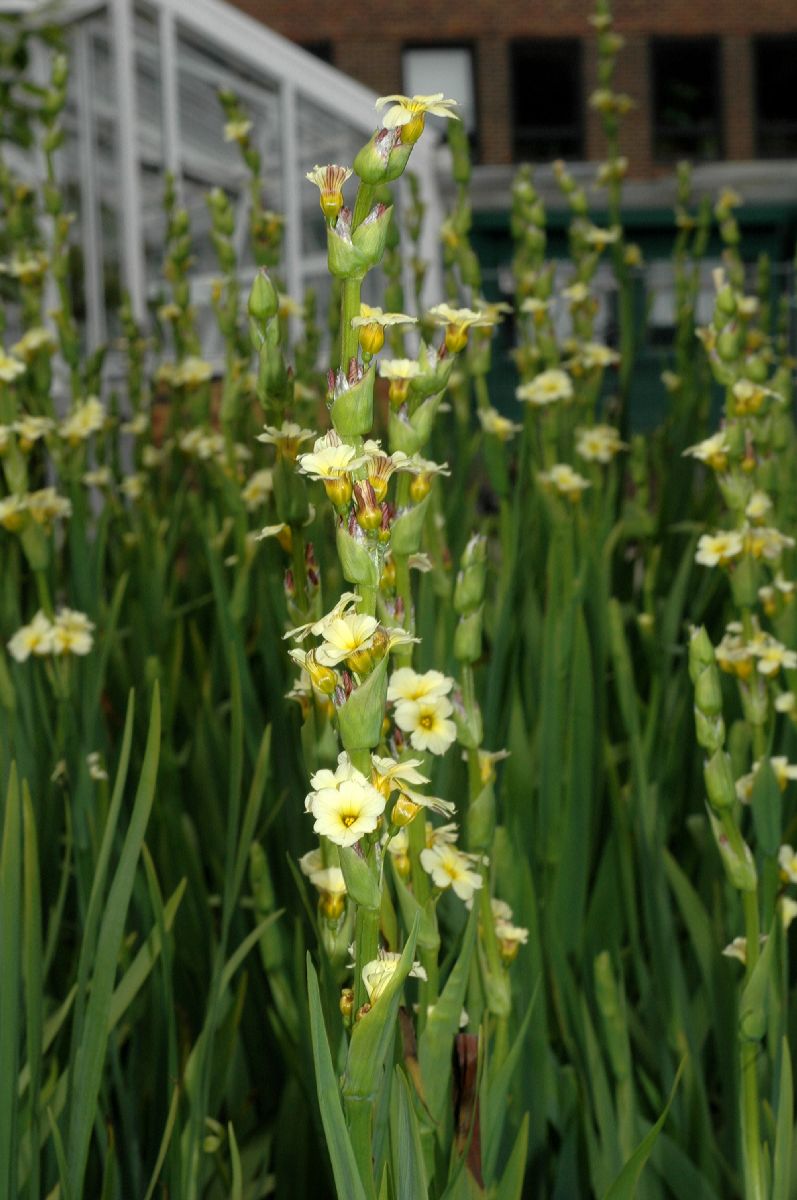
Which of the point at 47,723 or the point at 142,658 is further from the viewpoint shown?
the point at 142,658

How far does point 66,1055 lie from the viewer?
85 centimetres

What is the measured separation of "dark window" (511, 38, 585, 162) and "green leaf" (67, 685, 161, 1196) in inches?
509

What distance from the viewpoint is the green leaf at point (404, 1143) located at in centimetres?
51

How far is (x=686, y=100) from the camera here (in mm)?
13344

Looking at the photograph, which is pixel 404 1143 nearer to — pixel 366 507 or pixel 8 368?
pixel 366 507

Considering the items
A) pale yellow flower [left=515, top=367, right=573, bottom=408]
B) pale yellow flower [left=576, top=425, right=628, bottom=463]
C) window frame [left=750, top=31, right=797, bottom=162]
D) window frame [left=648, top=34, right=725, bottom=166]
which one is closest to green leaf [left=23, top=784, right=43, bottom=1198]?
pale yellow flower [left=515, top=367, right=573, bottom=408]

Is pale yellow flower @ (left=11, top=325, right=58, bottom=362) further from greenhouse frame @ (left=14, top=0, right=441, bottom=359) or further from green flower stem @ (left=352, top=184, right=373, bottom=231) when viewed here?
greenhouse frame @ (left=14, top=0, right=441, bottom=359)

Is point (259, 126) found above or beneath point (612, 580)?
above

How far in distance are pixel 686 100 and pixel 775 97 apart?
816mm

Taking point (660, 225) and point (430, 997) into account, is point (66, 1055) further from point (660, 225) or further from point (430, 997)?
point (660, 225)

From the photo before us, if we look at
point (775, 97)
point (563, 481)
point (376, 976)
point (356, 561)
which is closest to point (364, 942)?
point (376, 976)

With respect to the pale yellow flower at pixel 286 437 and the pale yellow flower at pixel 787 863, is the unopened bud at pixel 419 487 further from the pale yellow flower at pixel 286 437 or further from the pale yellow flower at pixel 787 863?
the pale yellow flower at pixel 787 863

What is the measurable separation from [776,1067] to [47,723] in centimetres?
52

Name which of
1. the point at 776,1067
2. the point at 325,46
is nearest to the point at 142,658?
the point at 776,1067
